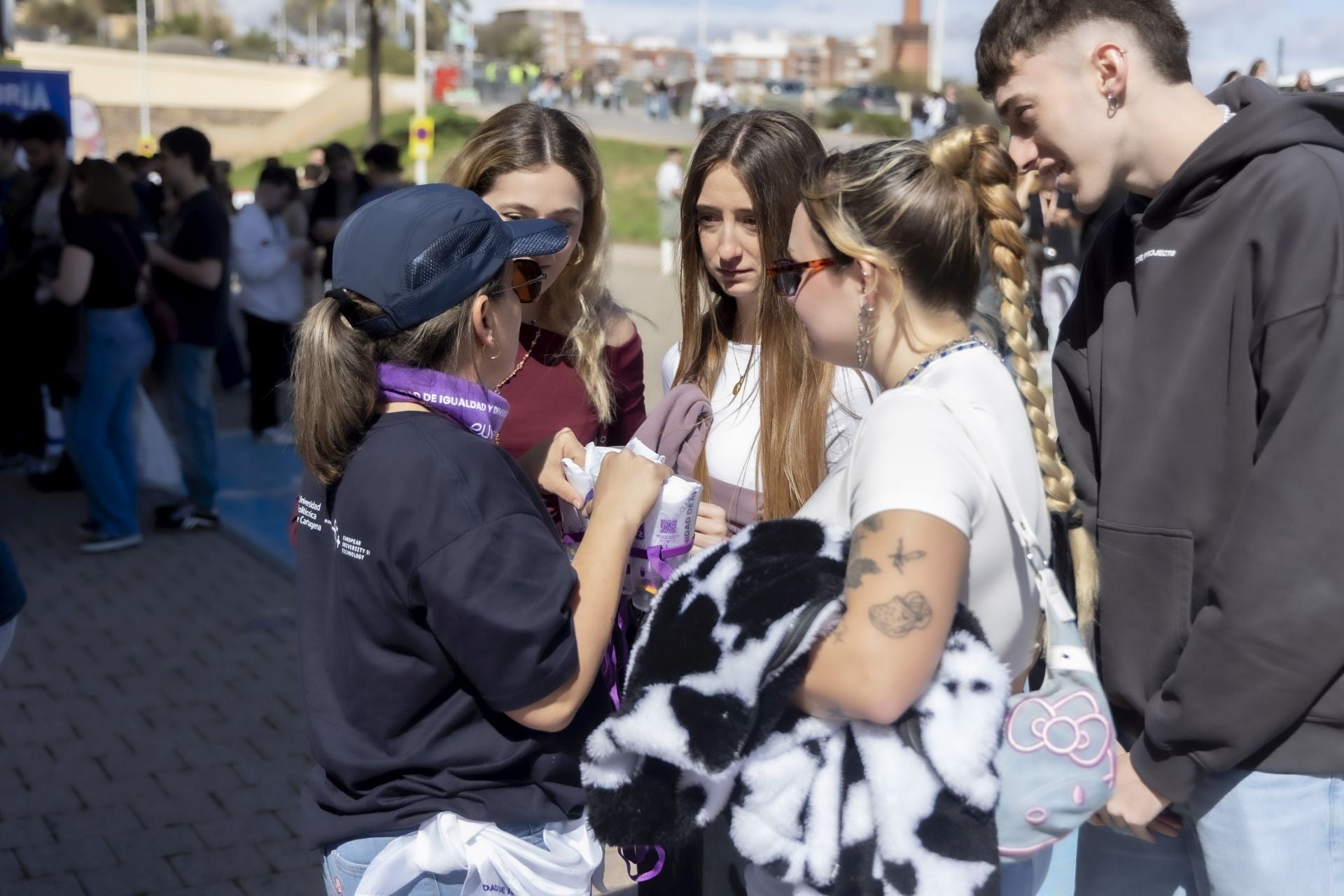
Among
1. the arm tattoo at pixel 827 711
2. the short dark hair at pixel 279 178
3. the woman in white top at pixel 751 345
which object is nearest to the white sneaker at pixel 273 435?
the short dark hair at pixel 279 178

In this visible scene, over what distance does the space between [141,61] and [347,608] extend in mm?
56088

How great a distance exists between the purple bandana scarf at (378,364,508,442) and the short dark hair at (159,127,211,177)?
21.3 feet

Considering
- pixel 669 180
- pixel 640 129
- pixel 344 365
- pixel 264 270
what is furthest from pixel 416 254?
pixel 640 129

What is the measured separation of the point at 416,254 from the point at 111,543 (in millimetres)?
5920

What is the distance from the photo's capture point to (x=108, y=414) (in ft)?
23.3

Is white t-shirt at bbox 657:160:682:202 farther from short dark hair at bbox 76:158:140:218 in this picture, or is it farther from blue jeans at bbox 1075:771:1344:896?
blue jeans at bbox 1075:771:1344:896

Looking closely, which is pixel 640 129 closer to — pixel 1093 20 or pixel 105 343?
pixel 105 343

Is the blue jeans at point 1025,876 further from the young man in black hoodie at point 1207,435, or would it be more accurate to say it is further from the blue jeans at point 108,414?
the blue jeans at point 108,414

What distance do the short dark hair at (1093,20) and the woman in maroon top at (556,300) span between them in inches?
49.7

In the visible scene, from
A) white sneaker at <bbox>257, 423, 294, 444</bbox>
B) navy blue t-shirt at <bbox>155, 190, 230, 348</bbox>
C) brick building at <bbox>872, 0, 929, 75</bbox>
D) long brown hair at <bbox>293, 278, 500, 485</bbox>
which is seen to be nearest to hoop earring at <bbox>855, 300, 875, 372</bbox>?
long brown hair at <bbox>293, 278, 500, 485</bbox>

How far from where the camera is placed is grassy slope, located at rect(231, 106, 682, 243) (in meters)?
28.9

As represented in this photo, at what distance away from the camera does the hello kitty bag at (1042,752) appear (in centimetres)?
173

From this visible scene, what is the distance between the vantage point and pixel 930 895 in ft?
5.45

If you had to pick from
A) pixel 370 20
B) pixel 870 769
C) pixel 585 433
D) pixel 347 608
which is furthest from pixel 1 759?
pixel 370 20
